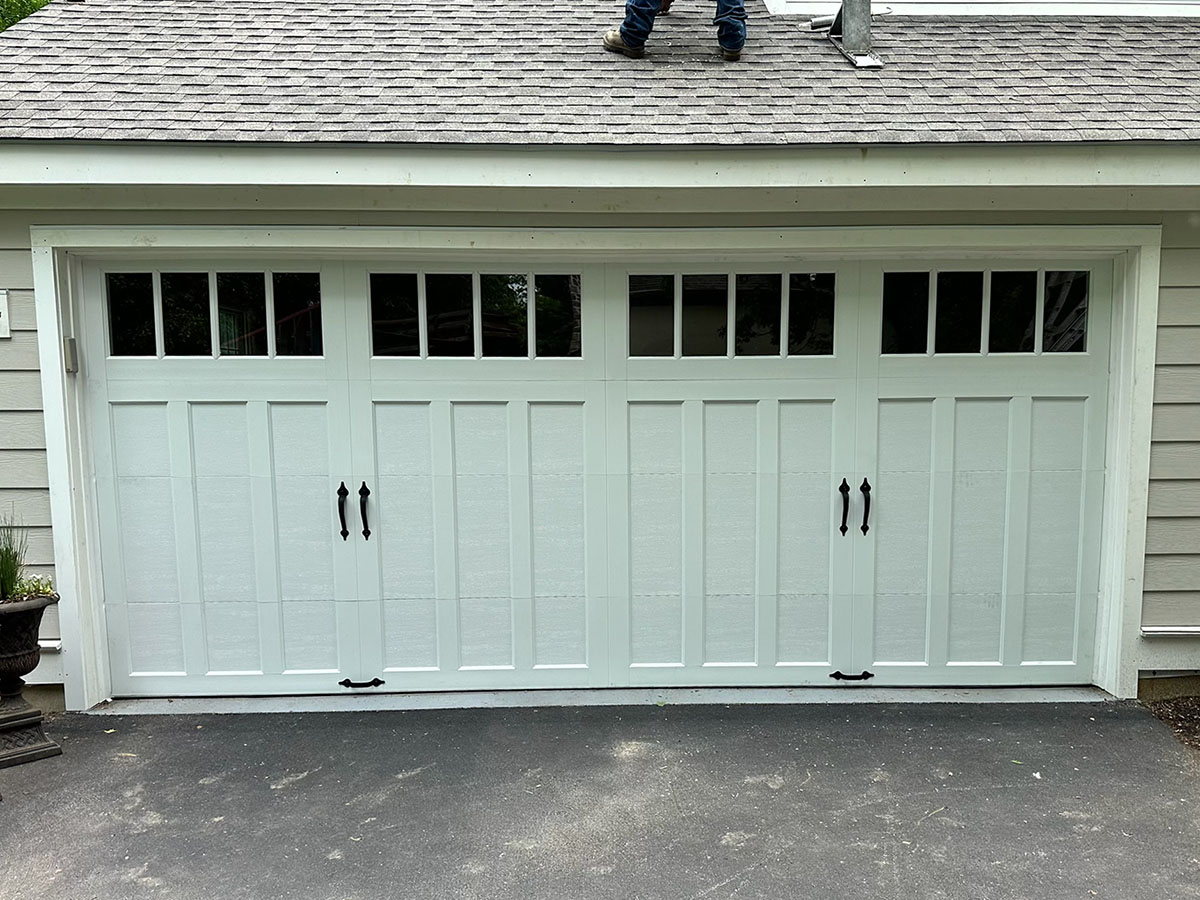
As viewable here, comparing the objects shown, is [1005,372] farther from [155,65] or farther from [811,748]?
[155,65]

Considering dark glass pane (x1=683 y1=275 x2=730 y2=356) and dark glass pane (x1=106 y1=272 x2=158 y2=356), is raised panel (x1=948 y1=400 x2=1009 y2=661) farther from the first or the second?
dark glass pane (x1=106 y1=272 x2=158 y2=356)

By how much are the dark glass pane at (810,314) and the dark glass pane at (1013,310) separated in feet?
2.31

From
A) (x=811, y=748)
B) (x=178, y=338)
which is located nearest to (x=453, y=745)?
(x=811, y=748)

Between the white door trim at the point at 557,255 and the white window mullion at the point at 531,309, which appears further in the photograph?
the white window mullion at the point at 531,309

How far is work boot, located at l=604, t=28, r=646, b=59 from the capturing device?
149 inches

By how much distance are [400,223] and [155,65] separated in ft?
4.39

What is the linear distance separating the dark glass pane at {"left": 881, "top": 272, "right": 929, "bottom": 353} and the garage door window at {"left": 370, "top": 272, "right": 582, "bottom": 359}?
134cm

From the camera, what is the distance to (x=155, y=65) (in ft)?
11.8

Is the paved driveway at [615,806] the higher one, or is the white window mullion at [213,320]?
the white window mullion at [213,320]

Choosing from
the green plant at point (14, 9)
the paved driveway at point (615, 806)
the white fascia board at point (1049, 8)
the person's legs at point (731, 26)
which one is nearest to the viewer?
the paved driveway at point (615, 806)

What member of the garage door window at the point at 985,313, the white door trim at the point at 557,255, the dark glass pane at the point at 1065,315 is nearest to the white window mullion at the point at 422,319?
the white door trim at the point at 557,255

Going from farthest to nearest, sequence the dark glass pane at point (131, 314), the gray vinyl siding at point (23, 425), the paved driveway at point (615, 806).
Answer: the dark glass pane at point (131, 314), the gray vinyl siding at point (23, 425), the paved driveway at point (615, 806)

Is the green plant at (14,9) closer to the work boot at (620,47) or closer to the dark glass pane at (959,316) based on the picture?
the work boot at (620,47)

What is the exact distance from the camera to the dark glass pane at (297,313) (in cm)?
355
